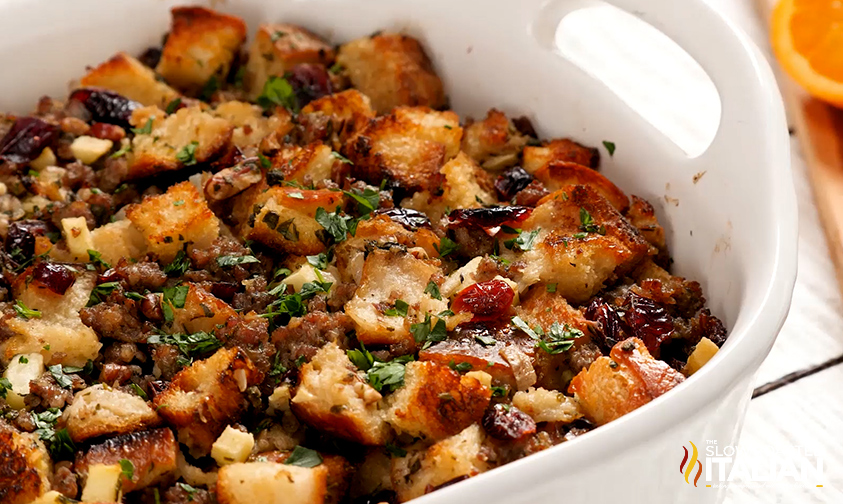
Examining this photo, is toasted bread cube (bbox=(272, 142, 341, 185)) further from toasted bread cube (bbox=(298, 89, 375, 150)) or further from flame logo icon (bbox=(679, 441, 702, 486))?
flame logo icon (bbox=(679, 441, 702, 486))

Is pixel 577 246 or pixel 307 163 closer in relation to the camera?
pixel 577 246

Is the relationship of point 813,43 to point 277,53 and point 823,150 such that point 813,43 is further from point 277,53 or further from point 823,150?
point 277,53

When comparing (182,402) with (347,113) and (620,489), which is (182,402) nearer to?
(620,489)

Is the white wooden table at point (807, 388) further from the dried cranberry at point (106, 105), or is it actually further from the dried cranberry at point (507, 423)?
the dried cranberry at point (106, 105)

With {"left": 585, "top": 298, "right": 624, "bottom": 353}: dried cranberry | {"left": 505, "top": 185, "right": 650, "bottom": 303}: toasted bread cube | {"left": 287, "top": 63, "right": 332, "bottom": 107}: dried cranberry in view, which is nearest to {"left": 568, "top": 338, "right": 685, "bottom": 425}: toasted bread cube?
{"left": 585, "top": 298, "right": 624, "bottom": 353}: dried cranberry

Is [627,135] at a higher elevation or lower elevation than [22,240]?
higher

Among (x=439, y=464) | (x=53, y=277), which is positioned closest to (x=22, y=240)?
(x=53, y=277)

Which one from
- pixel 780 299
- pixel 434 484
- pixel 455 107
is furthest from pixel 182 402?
pixel 455 107
